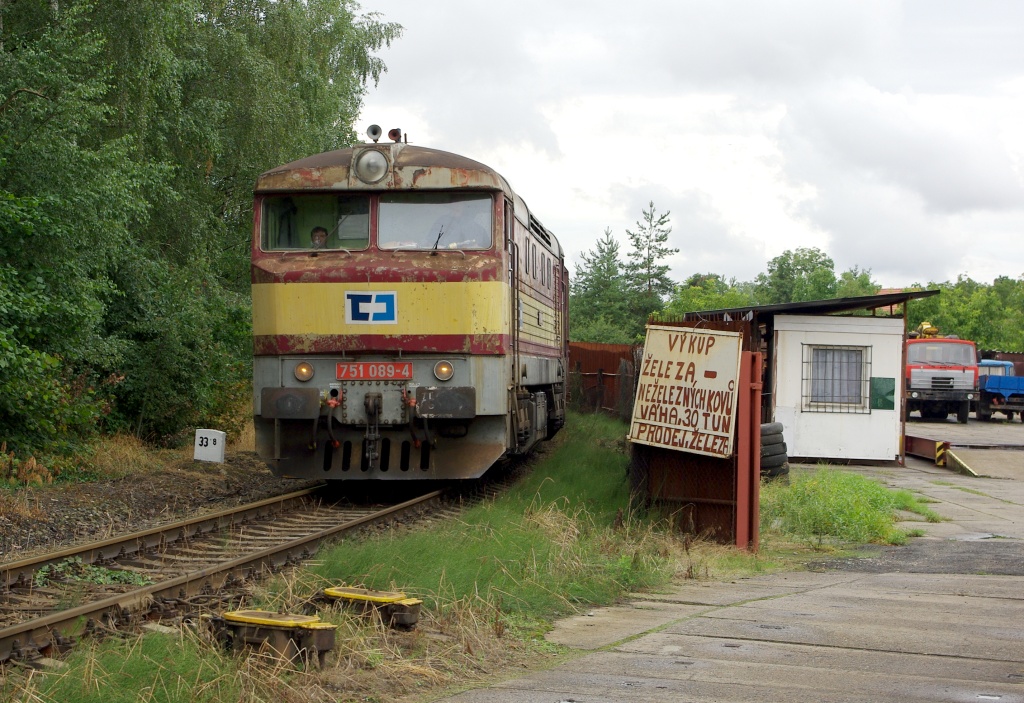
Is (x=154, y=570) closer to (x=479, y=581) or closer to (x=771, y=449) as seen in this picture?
(x=479, y=581)

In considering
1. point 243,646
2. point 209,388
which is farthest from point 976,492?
point 243,646

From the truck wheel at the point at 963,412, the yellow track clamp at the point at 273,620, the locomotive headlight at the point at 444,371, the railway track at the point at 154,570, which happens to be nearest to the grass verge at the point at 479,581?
the yellow track clamp at the point at 273,620

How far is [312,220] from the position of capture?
38.0ft

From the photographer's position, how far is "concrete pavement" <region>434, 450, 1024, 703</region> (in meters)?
5.11

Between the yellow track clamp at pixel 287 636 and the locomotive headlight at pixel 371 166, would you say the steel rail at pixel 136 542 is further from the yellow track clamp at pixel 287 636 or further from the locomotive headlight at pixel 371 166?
the locomotive headlight at pixel 371 166

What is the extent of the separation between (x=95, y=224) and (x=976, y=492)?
39.5 ft

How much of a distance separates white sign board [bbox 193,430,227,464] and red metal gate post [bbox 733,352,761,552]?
643 cm

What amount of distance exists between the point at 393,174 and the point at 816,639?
683 centimetres

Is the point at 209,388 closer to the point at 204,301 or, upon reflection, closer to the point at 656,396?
the point at 204,301

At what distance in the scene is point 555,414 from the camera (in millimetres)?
17188

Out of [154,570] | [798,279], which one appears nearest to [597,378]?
[154,570]

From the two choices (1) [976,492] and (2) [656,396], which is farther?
(1) [976,492]

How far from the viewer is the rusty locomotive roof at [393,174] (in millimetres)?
11344

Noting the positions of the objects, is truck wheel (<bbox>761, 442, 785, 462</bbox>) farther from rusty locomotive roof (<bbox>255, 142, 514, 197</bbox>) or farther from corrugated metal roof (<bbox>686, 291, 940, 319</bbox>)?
rusty locomotive roof (<bbox>255, 142, 514, 197</bbox>)
